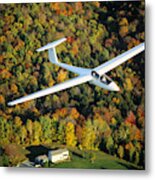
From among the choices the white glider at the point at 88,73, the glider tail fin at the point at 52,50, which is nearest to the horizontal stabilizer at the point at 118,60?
the white glider at the point at 88,73

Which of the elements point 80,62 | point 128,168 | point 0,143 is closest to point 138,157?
point 128,168

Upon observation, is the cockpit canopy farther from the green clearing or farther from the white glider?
the green clearing

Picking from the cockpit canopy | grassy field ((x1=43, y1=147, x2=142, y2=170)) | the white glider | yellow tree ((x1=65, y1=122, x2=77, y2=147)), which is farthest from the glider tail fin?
grassy field ((x1=43, y1=147, x2=142, y2=170))

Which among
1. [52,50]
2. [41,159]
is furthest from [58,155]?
[52,50]

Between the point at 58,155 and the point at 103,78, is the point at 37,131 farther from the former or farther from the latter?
the point at 103,78

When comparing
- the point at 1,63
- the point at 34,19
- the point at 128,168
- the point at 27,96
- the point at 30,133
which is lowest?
the point at 128,168

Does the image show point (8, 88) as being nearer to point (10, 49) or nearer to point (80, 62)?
point (10, 49)
